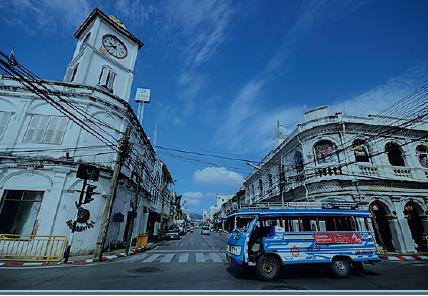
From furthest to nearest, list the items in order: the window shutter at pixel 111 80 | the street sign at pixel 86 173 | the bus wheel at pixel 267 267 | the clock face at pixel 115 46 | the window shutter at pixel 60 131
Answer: the clock face at pixel 115 46, the window shutter at pixel 111 80, the window shutter at pixel 60 131, the street sign at pixel 86 173, the bus wheel at pixel 267 267

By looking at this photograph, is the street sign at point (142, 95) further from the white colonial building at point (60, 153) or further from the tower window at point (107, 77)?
the white colonial building at point (60, 153)

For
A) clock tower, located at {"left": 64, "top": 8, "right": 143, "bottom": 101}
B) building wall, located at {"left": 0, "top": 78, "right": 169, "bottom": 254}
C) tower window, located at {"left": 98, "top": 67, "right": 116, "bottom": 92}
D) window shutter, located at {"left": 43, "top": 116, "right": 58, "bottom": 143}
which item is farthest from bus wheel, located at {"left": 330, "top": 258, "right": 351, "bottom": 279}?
tower window, located at {"left": 98, "top": 67, "right": 116, "bottom": 92}

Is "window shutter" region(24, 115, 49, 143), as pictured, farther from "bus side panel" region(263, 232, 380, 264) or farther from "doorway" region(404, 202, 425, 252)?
"doorway" region(404, 202, 425, 252)

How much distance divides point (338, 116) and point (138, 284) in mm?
19240

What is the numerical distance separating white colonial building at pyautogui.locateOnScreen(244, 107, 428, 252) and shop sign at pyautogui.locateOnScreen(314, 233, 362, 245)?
7.81 meters

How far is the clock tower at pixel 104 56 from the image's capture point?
789 inches

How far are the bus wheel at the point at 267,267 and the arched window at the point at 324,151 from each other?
12371mm

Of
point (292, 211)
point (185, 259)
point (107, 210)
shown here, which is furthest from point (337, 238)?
point (107, 210)

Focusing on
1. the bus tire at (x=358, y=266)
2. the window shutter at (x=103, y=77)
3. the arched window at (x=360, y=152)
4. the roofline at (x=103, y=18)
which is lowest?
the bus tire at (x=358, y=266)

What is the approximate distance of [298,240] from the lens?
26.9 ft

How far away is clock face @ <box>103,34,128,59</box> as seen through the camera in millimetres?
22234

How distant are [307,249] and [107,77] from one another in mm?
22606

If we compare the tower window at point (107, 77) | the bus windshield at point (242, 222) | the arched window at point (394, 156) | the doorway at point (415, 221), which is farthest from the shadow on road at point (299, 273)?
the tower window at point (107, 77)

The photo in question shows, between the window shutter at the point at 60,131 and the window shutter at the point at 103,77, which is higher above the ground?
the window shutter at the point at 103,77
